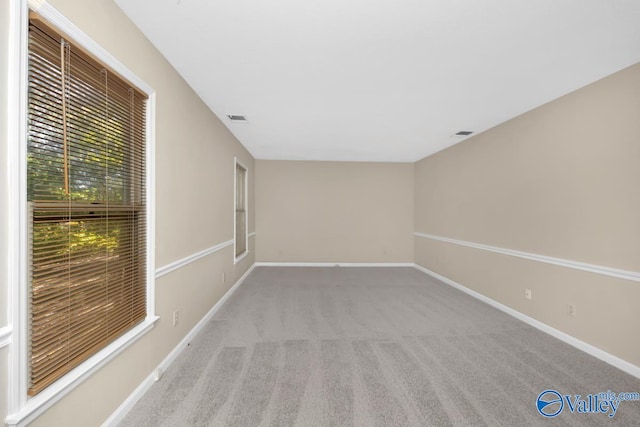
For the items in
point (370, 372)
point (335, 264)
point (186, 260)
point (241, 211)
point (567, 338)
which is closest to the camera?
point (370, 372)

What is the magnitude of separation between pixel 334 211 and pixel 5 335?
585 cm

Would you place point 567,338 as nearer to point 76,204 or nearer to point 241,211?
point 76,204

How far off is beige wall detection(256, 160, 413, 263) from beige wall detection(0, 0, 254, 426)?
8.19 ft

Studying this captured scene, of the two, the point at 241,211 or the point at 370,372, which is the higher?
the point at 241,211

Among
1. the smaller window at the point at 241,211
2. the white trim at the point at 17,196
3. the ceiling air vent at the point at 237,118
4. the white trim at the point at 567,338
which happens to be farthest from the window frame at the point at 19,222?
the white trim at the point at 567,338

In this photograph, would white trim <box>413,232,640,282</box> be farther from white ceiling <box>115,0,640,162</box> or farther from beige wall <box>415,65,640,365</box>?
white ceiling <box>115,0,640,162</box>

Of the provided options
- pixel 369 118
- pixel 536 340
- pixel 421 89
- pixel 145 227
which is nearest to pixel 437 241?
pixel 536 340

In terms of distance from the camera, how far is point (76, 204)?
1374 mm

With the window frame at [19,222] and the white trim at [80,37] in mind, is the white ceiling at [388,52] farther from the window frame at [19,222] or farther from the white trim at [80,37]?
the window frame at [19,222]

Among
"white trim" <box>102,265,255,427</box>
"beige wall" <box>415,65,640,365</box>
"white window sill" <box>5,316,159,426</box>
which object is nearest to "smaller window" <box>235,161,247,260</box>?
"white trim" <box>102,265,255,427</box>

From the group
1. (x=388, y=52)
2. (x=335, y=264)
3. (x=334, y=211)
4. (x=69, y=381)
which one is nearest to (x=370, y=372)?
(x=69, y=381)

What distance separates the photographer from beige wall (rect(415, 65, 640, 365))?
2340 millimetres

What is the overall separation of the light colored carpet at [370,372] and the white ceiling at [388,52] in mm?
2586

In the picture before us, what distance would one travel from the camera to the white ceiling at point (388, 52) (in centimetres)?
167
